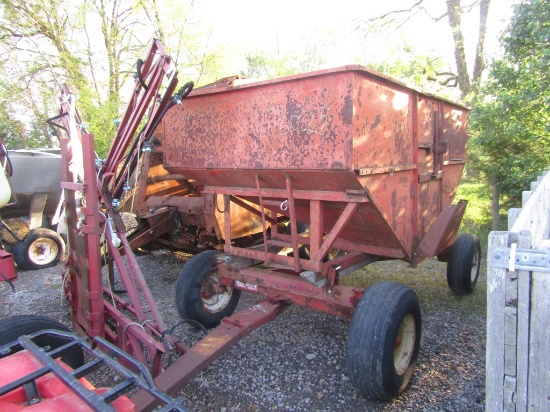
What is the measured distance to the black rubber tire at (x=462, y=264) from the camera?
5062 millimetres

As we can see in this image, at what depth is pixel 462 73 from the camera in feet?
53.3

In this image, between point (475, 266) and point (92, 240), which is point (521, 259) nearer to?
point (92, 240)

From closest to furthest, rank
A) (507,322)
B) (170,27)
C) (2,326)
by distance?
(507,322) < (2,326) < (170,27)

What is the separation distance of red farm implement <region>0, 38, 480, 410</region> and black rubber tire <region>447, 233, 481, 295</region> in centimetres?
65

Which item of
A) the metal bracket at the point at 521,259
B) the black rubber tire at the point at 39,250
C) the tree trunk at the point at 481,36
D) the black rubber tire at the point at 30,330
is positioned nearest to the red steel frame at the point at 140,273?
the black rubber tire at the point at 30,330

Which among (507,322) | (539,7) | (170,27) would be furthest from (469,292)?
(170,27)

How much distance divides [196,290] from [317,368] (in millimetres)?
1503

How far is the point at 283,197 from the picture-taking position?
12.3ft

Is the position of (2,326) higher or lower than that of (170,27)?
lower

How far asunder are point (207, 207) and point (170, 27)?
1134 cm

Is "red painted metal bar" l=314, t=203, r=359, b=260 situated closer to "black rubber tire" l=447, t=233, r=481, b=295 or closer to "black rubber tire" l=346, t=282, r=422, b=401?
"black rubber tire" l=346, t=282, r=422, b=401

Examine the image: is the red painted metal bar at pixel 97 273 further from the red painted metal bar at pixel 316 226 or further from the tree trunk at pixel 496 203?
the tree trunk at pixel 496 203

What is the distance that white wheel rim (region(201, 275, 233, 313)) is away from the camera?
4562 mm

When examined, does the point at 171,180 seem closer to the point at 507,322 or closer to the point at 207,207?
the point at 207,207
